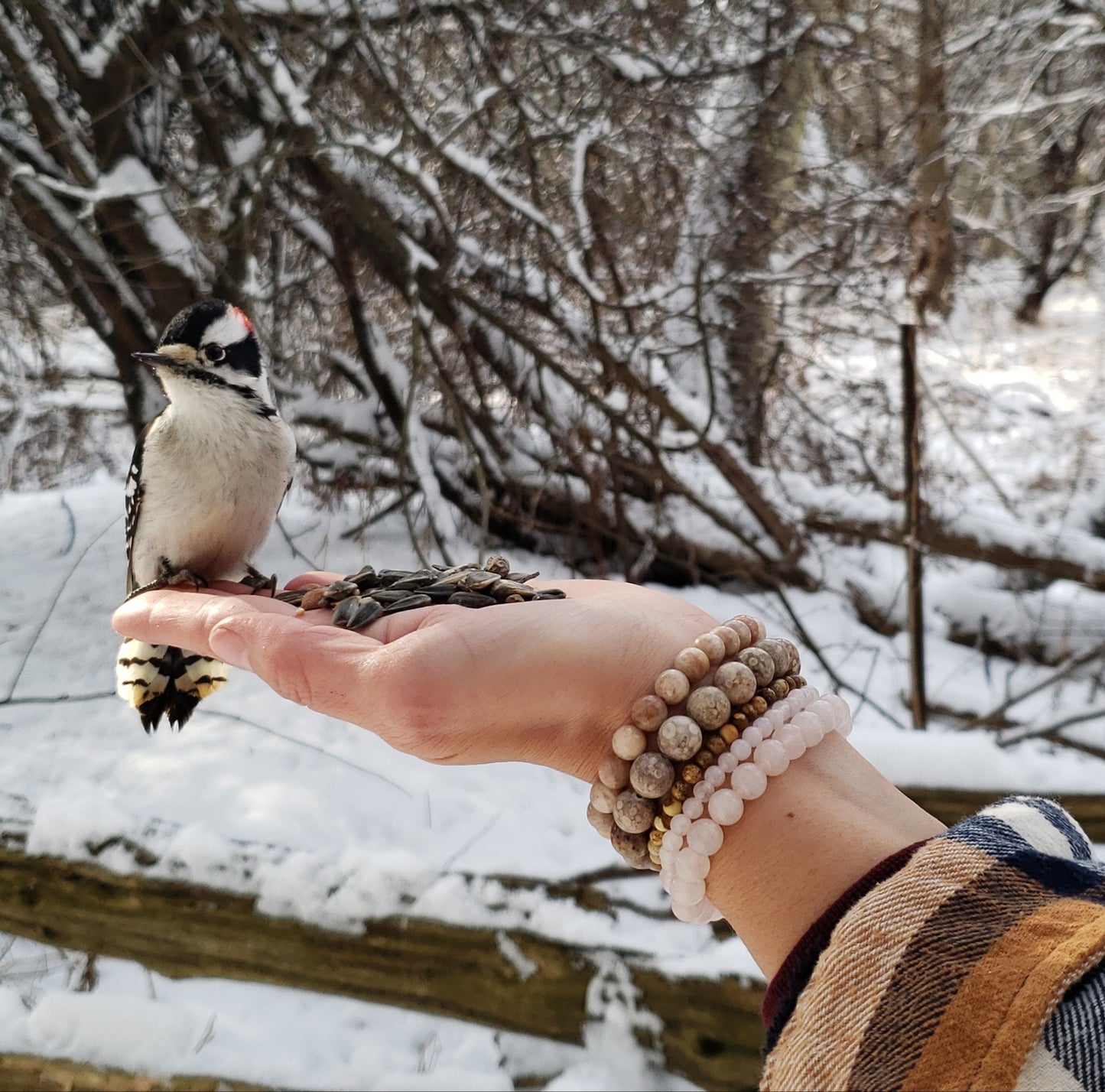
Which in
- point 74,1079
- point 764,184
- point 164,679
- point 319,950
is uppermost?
point 764,184

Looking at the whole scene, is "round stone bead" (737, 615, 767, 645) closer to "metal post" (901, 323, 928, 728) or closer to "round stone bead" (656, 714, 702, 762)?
"round stone bead" (656, 714, 702, 762)

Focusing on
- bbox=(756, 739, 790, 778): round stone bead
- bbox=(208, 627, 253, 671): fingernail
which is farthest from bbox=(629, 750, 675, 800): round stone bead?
bbox=(208, 627, 253, 671): fingernail

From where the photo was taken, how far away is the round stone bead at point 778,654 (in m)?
1.02

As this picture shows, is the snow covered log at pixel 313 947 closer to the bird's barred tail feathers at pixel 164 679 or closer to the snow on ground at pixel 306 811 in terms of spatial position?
the snow on ground at pixel 306 811

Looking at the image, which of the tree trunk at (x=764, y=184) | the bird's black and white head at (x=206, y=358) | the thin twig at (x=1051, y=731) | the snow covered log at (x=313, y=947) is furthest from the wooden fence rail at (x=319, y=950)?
the tree trunk at (x=764, y=184)

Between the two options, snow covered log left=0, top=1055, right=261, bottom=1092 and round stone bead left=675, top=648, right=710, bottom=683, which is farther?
snow covered log left=0, top=1055, right=261, bottom=1092

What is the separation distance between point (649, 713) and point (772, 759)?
0.49ft

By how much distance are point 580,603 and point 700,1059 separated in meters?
1.10

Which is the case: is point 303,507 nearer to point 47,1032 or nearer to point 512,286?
point 512,286

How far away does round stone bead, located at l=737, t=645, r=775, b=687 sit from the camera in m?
1.00

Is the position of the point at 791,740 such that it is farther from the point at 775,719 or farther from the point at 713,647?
the point at 713,647

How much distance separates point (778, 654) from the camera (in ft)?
3.38

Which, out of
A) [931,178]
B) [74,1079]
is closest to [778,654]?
[74,1079]

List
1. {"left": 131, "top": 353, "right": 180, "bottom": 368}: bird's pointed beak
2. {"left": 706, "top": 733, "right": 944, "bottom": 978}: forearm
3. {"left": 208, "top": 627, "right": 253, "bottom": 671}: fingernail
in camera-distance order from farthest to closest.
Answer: {"left": 131, "top": 353, "right": 180, "bottom": 368}: bird's pointed beak < {"left": 208, "top": 627, "right": 253, "bottom": 671}: fingernail < {"left": 706, "top": 733, "right": 944, "bottom": 978}: forearm
